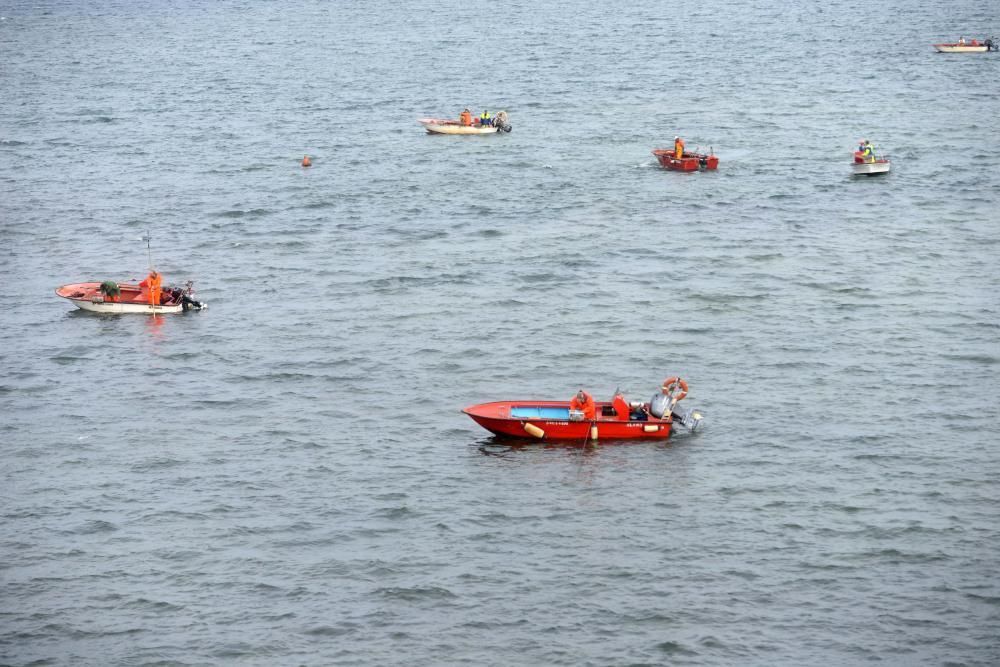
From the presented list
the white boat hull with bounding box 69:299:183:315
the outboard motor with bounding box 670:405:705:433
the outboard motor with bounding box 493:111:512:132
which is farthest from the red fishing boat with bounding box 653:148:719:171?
the outboard motor with bounding box 670:405:705:433

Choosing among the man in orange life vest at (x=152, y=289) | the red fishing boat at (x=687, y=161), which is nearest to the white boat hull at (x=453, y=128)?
the red fishing boat at (x=687, y=161)

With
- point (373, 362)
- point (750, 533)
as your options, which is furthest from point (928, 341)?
point (373, 362)

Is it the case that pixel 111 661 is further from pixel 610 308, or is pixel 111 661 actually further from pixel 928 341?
pixel 928 341

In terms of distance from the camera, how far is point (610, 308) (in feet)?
225

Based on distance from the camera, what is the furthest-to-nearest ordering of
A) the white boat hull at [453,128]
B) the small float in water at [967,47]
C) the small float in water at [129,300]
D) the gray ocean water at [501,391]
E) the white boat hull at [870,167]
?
the small float in water at [967,47]
the white boat hull at [453,128]
the white boat hull at [870,167]
the small float in water at [129,300]
the gray ocean water at [501,391]

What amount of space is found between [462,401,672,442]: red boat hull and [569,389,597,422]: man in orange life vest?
253 millimetres

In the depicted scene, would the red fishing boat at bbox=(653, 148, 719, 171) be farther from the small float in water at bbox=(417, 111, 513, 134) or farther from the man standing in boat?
the small float in water at bbox=(417, 111, 513, 134)

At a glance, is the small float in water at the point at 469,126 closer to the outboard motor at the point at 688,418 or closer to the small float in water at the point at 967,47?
the outboard motor at the point at 688,418

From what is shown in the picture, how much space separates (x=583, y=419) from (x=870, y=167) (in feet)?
156

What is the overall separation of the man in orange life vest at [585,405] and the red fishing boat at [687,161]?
148 ft

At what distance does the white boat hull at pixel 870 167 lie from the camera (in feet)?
301

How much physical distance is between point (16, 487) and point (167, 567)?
9.47m

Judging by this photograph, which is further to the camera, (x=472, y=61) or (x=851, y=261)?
(x=472, y=61)

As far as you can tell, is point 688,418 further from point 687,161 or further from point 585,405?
point 687,161
